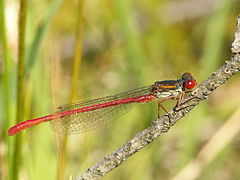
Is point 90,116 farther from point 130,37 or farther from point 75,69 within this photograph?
point 130,37

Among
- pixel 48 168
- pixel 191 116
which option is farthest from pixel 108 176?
pixel 191 116

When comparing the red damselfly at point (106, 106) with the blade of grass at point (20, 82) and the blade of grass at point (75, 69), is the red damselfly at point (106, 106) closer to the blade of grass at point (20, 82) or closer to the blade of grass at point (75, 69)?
the blade of grass at point (75, 69)

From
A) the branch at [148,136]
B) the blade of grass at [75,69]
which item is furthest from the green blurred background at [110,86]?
the branch at [148,136]

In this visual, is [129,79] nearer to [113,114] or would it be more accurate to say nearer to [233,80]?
[113,114]

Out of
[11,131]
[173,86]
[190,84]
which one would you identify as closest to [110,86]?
[173,86]

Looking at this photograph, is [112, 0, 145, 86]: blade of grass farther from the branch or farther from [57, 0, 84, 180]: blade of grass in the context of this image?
the branch
